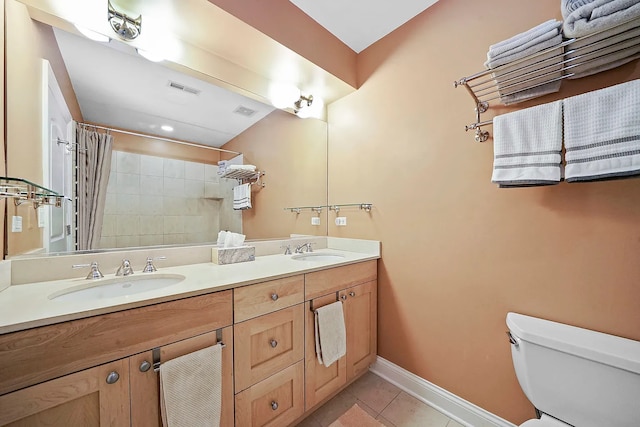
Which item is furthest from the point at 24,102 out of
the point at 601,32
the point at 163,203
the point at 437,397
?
the point at 437,397

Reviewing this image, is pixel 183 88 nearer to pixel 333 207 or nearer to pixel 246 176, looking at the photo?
pixel 246 176

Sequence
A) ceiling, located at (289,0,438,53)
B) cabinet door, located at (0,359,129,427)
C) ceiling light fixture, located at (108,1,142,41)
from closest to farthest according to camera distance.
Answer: cabinet door, located at (0,359,129,427)
ceiling light fixture, located at (108,1,142,41)
ceiling, located at (289,0,438,53)

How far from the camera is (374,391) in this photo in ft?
5.10

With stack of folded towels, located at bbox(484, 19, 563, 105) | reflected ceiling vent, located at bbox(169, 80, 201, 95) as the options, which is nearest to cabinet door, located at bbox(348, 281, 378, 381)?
stack of folded towels, located at bbox(484, 19, 563, 105)

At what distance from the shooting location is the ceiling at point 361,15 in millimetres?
1481

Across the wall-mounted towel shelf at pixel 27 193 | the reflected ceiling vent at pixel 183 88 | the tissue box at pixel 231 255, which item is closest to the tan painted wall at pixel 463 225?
the tissue box at pixel 231 255

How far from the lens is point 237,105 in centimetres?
167

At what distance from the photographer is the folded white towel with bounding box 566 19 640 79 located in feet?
2.71

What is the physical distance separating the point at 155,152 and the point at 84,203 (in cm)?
42

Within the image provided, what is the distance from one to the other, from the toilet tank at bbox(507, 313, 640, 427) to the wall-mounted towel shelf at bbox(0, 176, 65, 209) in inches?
76.7

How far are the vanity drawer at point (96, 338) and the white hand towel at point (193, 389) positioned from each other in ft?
0.29

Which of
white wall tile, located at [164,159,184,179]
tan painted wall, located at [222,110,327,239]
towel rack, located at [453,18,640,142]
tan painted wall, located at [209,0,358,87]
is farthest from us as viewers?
tan painted wall, located at [222,110,327,239]

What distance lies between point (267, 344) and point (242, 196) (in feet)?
3.31

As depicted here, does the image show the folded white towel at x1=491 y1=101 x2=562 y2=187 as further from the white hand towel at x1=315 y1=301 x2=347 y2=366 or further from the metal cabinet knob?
the metal cabinet knob
